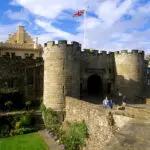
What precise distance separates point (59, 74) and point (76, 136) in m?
6.56

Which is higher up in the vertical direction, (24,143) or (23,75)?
(23,75)

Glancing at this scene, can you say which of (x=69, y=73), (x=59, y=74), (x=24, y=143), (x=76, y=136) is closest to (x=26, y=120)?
(x=24, y=143)

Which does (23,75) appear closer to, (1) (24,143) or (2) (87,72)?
(2) (87,72)

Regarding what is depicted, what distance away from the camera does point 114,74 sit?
29406mm

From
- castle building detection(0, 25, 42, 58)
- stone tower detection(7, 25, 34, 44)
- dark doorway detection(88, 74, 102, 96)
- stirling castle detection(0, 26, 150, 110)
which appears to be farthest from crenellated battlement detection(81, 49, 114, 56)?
stone tower detection(7, 25, 34, 44)

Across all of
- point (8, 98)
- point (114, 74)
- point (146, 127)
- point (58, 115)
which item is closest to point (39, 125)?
point (58, 115)

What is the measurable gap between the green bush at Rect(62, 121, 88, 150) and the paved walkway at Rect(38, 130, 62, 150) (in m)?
0.69

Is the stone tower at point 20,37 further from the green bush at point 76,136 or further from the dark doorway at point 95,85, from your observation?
the green bush at point 76,136

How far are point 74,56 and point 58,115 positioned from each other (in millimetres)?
5768

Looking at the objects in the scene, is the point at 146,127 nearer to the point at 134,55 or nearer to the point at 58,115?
the point at 58,115

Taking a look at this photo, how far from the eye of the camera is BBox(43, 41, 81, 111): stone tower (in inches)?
845

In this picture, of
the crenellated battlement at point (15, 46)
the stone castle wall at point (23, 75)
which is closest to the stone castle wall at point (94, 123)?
the stone castle wall at point (23, 75)

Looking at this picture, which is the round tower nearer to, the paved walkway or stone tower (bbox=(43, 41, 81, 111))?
stone tower (bbox=(43, 41, 81, 111))

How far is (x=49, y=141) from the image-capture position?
18.5 meters
